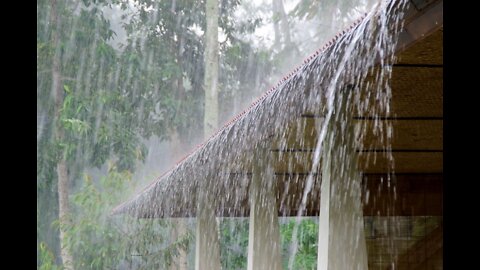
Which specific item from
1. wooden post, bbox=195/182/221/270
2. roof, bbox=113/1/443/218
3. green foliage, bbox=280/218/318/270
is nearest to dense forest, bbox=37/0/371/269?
green foliage, bbox=280/218/318/270

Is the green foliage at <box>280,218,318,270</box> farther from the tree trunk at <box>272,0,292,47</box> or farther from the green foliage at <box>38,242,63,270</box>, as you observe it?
the tree trunk at <box>272,0,292,47</box>

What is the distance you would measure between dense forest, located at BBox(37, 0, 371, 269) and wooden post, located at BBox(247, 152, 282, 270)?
681cm

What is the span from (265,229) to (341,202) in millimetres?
1367

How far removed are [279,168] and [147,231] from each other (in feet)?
27.0

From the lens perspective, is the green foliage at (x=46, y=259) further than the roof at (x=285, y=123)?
Yes

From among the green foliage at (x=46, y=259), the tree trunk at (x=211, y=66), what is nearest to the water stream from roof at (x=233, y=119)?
the green foliage at (x=46, y=259)

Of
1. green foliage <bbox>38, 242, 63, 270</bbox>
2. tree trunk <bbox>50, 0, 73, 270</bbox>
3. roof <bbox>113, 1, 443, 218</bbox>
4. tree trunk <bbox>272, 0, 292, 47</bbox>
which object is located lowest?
green foliage <bbox>38, 242, 63, 270</bbox>

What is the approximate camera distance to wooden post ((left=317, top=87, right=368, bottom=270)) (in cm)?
294

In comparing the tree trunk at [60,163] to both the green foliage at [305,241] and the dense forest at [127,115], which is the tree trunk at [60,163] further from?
the green foliage at [305,241]

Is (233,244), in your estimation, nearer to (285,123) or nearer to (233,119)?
(233,119)

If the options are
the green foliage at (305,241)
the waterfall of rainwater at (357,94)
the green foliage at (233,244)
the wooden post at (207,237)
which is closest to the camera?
the waterfall of rainwater at (357,94)

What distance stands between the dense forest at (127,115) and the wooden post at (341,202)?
8177 millimetres

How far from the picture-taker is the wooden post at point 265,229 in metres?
4.28
